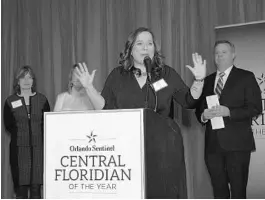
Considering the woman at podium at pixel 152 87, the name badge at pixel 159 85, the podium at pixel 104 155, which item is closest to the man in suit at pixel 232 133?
the woman at podium at pixel 152 87

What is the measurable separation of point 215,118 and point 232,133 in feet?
0.58

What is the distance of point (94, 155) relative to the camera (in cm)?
158

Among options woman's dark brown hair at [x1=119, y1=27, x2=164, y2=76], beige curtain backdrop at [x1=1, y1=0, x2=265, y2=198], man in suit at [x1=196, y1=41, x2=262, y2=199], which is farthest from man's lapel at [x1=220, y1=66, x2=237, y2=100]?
woman's dark brown hair at [x1=119, y1=27, x2=164, y2=76]

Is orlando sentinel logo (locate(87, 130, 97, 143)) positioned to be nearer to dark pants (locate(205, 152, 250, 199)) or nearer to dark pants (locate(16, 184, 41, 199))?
dark pants (locate(205, 152, 250, 199))

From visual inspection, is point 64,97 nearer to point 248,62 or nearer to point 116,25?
point 116,25

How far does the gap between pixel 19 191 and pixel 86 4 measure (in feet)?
8.07

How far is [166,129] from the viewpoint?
1.79 metres

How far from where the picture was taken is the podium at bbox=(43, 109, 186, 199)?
1.53 meters

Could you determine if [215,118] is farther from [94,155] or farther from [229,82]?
[94,155]

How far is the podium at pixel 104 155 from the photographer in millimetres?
1527

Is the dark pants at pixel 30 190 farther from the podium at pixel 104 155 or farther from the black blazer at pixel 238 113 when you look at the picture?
the podium at pixel 104 155

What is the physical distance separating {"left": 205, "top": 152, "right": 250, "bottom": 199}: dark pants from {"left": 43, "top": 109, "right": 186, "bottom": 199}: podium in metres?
1.63

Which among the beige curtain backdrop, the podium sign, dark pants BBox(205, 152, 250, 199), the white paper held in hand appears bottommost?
dark pants BBox(205, 152, 250, 199)

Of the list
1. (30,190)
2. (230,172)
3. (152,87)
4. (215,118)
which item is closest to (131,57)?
(152,87)
